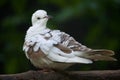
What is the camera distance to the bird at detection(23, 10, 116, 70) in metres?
1.04

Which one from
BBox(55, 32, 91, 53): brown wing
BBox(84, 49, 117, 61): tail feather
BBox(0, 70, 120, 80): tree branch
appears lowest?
BBox(0, 70, 120, 80): tree branch

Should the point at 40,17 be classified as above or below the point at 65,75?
above

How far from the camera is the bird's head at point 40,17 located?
1112mm

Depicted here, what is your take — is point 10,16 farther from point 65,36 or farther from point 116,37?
point 65,36

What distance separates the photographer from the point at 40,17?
3.68ft

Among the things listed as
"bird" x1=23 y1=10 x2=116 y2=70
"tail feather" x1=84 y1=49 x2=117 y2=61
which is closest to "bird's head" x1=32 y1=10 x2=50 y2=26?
"bird" x1=23 y1=10 x2=116 y2=70

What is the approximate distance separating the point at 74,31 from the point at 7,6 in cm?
25

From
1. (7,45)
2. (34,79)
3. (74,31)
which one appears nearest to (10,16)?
(7,45)

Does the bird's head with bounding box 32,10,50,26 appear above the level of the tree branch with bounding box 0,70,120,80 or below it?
above

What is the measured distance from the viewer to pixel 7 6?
76.5 inches

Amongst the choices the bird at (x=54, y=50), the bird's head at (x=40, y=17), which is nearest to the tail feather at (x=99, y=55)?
the bird at (x=54, y=50)

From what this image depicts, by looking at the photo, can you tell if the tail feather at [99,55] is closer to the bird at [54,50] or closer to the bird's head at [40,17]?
the bird at [54,50]

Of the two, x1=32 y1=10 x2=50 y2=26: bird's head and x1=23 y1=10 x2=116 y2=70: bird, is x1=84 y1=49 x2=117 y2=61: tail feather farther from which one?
x1=32 y1=10 x2=50 y2=26: bird's head

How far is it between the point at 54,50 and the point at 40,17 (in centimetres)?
8
